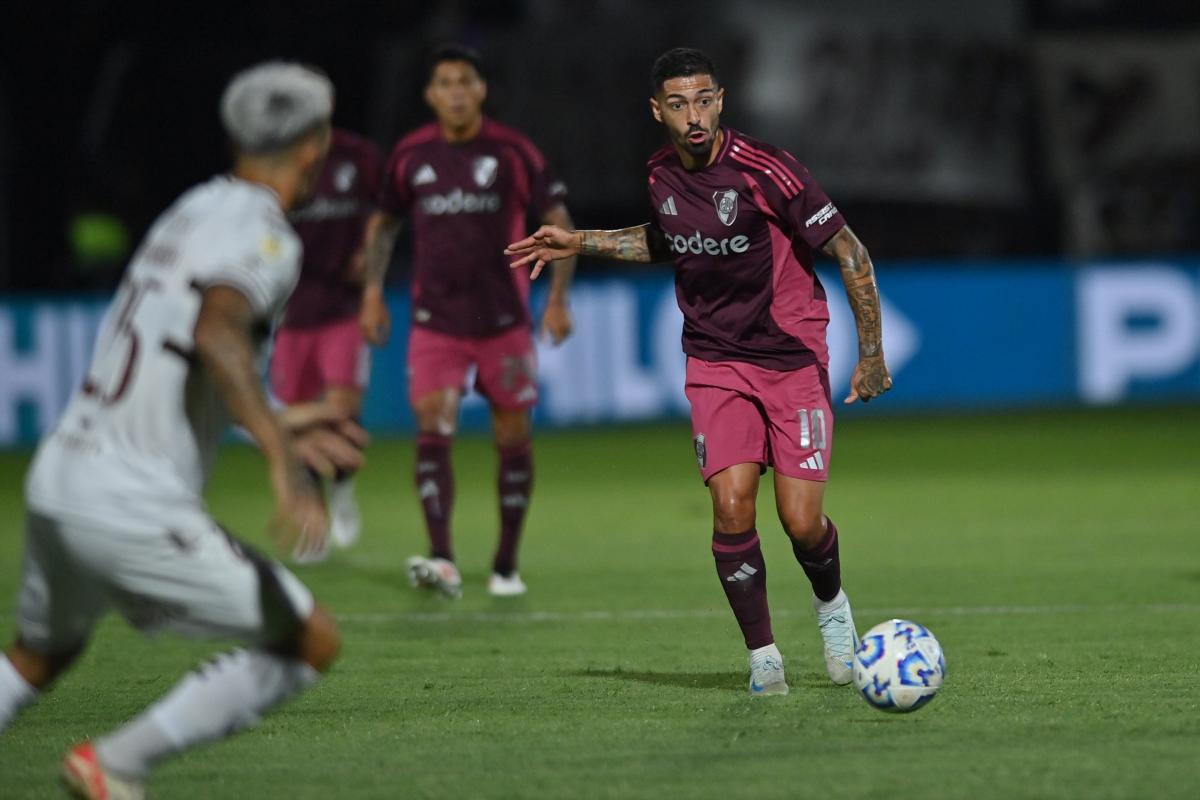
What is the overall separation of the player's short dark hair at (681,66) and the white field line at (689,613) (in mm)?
2690

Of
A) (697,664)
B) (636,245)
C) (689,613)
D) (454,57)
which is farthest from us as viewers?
(454,57)

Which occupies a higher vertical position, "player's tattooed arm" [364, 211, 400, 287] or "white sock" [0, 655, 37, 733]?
"player's tattooed arm" [364, 211, 400, 287]

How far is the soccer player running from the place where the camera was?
14.5 feet

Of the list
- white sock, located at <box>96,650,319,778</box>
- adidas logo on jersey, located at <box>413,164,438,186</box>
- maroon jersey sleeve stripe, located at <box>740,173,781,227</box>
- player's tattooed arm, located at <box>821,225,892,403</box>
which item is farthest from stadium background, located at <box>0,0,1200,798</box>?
adidas logo on jersey, located at <box>413,164,438,186</box>

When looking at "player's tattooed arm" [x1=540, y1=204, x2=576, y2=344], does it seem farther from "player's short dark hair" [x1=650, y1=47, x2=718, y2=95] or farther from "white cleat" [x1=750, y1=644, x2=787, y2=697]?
"white cleat" [x1=750, y1=644, x2=787, y2=697]

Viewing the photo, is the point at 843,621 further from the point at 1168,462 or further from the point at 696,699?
the point at 1168,462

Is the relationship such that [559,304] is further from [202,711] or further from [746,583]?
[202,711]

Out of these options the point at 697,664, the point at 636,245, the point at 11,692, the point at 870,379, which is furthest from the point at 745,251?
the point at 11,692

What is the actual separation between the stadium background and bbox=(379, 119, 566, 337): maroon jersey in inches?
55.6

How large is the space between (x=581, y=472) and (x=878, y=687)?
30.3ft

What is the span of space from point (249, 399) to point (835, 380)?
13.7 metres

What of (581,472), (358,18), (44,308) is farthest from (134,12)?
(581,472)

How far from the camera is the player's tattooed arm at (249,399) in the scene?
430 cm

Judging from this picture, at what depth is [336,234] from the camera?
442 inches
